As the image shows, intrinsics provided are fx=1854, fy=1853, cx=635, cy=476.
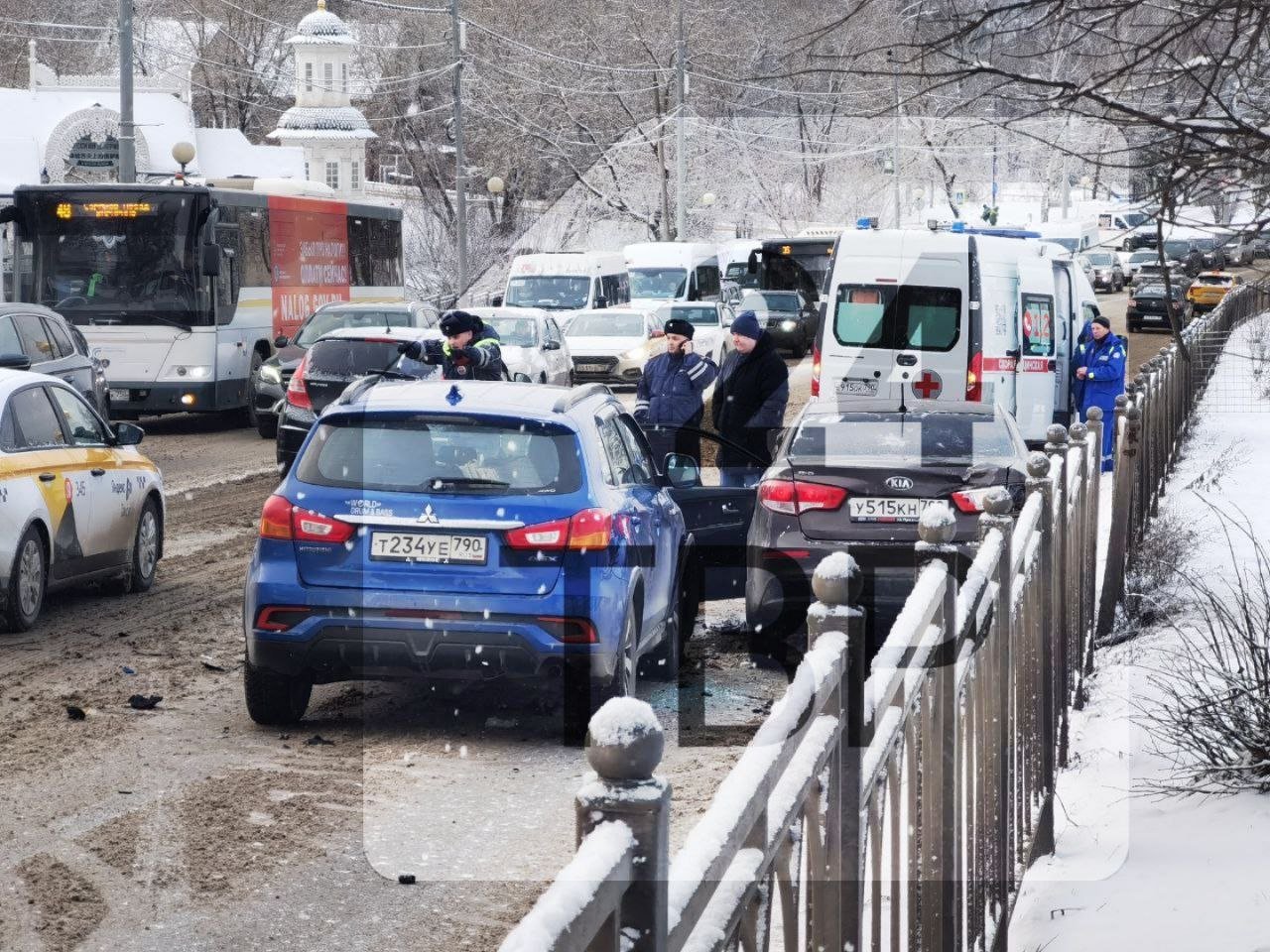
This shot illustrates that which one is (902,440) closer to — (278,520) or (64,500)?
(278,520)

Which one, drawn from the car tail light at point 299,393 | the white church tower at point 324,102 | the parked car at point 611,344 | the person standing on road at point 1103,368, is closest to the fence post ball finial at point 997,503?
the car tail light at point 299,393

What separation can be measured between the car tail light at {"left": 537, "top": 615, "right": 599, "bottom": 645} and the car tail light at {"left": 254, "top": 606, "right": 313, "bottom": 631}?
3.28 ft

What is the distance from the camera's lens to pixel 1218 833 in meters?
5.93

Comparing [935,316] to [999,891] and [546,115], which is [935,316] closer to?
[999,891]

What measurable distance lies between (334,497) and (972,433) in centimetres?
390

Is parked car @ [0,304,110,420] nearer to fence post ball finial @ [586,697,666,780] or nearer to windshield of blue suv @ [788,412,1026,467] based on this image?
windshield of blue suv @ [788,412,1026,467]

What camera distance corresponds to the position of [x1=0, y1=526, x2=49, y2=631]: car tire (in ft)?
33.2

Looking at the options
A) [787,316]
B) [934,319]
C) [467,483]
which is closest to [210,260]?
[934,319]

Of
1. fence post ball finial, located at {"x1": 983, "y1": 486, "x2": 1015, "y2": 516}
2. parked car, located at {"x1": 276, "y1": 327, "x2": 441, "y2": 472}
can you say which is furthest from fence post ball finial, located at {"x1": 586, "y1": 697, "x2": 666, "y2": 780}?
parked car, located at {"x1": 276, "y1": 327, "x2": 441, "y2": 472}

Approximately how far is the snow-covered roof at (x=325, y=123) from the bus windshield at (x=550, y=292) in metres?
38.9

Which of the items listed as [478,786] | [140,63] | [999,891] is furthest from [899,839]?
[140,63]

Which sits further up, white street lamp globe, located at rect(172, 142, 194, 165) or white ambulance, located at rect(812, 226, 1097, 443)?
white street lamp globe, located at rect(172, 142, 194, 165)

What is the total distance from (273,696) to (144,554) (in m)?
4.07

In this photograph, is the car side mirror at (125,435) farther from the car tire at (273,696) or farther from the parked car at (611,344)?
the parked car at (611,344)
